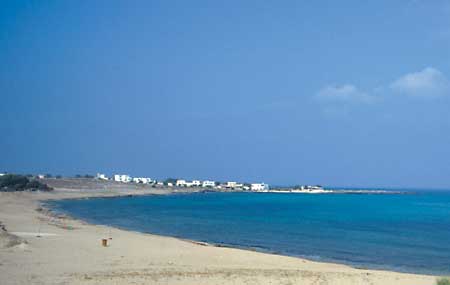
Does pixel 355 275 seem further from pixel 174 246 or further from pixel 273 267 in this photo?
pixel 174 246

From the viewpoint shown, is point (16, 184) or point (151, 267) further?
point (16, 184)

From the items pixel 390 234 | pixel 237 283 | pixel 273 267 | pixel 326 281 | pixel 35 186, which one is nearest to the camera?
pixel 237 283

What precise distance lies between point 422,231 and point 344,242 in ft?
53.5

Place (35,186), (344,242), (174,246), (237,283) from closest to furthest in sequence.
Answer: (237,283)
(174,246)
(344,242)
(35,186)

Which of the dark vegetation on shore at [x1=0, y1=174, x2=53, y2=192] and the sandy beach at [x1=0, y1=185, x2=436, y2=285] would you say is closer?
the sandy beach at [x1=0, y1=185, x2=436, y2=285]

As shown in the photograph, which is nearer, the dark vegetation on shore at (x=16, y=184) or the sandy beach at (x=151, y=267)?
the sandy beach at (x=151, y=267)

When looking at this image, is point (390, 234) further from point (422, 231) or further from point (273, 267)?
point (273, 267)

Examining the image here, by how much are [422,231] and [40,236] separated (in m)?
37.6

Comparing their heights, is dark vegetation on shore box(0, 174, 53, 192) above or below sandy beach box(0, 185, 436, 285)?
above

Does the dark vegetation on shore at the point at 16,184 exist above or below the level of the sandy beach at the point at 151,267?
above

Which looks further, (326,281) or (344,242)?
(344,242)

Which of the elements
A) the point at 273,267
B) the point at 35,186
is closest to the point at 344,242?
the point at 273,267

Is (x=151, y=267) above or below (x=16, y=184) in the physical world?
below

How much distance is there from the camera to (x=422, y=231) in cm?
5609
